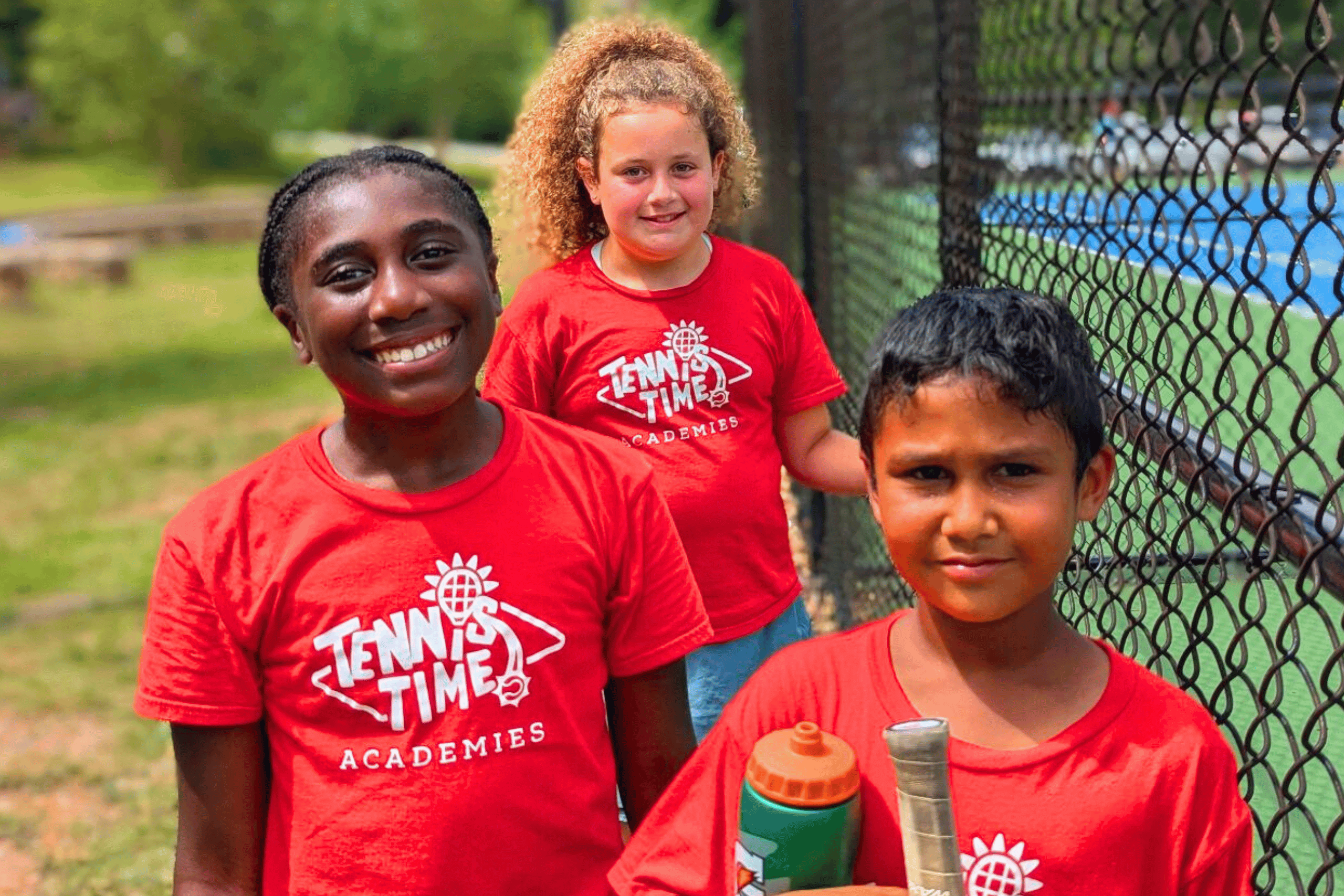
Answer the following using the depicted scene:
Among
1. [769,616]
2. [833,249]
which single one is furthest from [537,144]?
[833,249]

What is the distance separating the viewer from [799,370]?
2900 mm

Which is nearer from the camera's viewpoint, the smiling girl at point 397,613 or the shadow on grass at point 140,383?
the smiling girl at point 397,613

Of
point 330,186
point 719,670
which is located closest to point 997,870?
point 330,186

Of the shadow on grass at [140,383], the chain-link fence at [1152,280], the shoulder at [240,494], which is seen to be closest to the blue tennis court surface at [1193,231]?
the chain-link fence at [1152,280]

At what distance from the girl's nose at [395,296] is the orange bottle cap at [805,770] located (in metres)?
0.76

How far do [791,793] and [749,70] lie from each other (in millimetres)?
10651

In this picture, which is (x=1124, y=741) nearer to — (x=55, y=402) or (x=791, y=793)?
(x=791, y=793)

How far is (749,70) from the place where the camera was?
11.5 metres

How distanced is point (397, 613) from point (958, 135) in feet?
6.68

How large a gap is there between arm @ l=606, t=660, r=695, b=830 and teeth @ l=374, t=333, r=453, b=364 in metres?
0.51

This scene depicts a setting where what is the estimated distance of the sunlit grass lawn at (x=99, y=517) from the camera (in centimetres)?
459

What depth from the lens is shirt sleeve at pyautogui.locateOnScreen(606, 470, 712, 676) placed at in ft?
6.49

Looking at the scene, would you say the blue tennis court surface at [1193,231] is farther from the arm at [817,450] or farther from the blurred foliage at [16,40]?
the blurred foliage at [16,40]

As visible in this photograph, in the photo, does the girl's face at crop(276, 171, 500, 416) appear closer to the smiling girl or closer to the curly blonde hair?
the smiling girl
